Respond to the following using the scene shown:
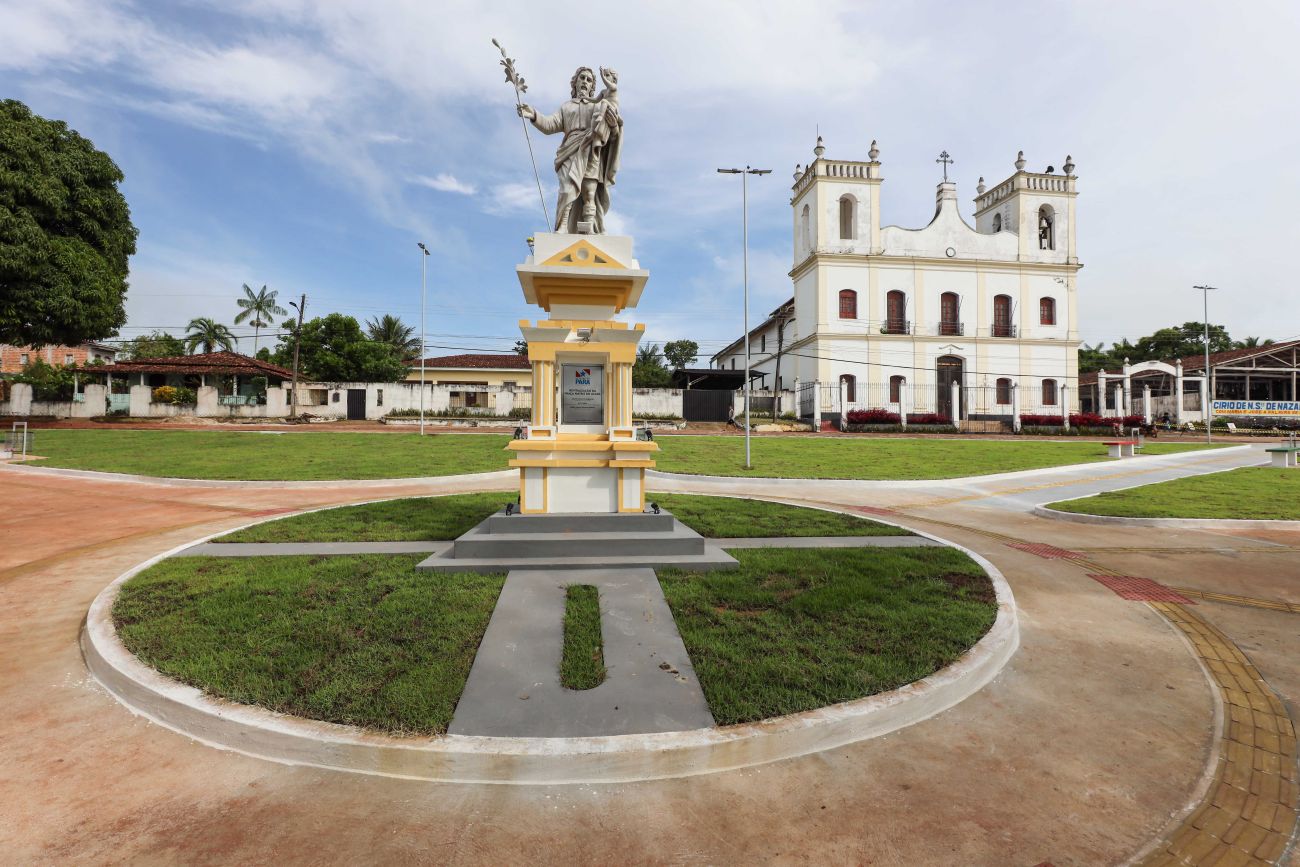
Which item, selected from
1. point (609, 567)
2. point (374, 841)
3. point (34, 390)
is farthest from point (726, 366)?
point (374, 841)

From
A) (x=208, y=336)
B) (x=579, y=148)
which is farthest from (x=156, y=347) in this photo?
(x=579, y=148)

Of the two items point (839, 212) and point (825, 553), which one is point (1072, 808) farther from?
point (839, 212)

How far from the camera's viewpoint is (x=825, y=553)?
692cm

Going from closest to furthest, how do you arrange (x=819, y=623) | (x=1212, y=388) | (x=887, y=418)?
(x=819, y=623) < (x=887, y=418) < (x=1212, y=388)

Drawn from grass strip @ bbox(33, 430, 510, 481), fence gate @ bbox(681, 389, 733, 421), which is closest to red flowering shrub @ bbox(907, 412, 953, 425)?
fence gate @ bbox(681, 389, 733, 421)

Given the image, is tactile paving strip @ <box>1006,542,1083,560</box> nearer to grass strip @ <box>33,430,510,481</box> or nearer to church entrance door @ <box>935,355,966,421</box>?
grass strip @ <box>33,430,510,481</box>

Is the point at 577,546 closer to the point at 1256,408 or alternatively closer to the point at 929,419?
the point at 929,419

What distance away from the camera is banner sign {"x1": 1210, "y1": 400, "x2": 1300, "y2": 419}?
125 ft

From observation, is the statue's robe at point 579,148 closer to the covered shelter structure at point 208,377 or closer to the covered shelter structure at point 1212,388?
the covered shelter structure at point 208,377

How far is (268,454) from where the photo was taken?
61.4ft

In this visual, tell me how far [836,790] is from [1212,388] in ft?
171

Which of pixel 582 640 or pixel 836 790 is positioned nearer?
pixel 836 790

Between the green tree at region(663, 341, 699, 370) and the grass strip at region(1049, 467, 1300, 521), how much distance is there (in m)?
45.4

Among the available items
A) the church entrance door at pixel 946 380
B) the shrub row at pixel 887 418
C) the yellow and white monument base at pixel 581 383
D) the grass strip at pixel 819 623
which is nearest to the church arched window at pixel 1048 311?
the church entrance door at pixel 946 380
